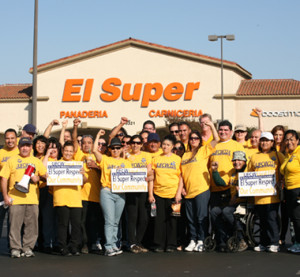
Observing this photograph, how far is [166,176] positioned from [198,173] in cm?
55

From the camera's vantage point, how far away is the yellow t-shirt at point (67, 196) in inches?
405

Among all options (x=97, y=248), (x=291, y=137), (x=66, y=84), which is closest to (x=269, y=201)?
(x=291, y=137)

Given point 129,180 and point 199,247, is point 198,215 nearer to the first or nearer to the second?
point 199,247

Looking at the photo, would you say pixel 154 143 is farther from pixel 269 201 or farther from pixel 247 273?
pixel 247 273

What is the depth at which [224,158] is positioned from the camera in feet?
35.1

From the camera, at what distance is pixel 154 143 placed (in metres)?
11.2

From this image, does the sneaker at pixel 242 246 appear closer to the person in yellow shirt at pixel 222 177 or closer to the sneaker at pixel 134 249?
the person in yellow shirt at pixel 222 177

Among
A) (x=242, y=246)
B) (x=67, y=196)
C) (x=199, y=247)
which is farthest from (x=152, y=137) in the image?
(x=242, y=246)

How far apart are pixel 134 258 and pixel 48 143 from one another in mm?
2505

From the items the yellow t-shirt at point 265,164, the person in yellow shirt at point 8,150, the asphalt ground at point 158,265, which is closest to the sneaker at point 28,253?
the asphalt ground at point 158,265

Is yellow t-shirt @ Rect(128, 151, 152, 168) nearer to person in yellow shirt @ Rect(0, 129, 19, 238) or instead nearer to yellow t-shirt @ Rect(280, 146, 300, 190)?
person in yellow shirt @ Rect(0, 129, 19, 238)

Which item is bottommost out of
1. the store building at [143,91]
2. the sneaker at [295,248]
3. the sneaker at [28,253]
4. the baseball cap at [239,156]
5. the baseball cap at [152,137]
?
the sneaker at [28,253]

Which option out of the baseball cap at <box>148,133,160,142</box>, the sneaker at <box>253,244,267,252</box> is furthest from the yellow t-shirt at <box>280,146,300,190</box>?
the baseball cap at <box>148,133,160,142</box>

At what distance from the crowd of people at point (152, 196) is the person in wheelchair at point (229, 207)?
2 centimetres
